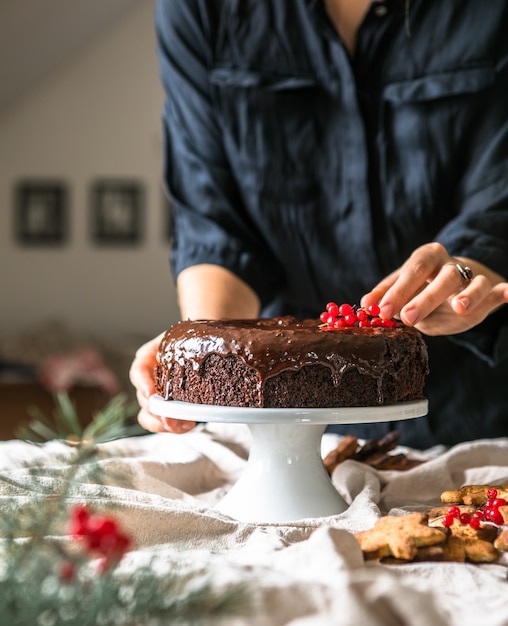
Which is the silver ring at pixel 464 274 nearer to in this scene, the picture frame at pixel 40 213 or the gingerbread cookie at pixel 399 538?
the gingerbread cookie at pixel 399 538

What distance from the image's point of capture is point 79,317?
22.1ft

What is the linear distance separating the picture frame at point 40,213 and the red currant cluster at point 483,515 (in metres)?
5.90

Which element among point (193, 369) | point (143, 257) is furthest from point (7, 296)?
Answer: point (193, 369)

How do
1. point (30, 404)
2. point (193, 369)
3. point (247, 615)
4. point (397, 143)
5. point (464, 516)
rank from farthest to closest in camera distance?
point (30, 404) < point (397, 143) < point (193, 369) < point (464, 516) < point (247, 615)

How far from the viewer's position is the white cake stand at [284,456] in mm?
1051

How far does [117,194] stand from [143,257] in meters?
0.51

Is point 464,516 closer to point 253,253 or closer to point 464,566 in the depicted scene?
point 464,566

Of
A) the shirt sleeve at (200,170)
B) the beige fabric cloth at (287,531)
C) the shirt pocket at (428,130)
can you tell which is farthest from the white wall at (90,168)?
the beige fabric cloth at (287,531)

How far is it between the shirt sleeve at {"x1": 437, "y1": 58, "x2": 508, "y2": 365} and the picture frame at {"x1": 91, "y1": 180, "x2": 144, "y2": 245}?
5.19m

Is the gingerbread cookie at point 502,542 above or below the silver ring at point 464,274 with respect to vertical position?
below

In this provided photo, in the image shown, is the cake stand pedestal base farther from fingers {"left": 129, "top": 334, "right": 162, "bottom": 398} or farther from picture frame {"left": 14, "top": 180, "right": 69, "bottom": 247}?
picture frame {"left": 14, "top": 180, "right": 69, "bottom": 247}

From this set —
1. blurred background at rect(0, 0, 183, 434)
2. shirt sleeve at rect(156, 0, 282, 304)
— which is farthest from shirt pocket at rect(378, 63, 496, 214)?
blurred background at rect(0, 0, 183, 434)

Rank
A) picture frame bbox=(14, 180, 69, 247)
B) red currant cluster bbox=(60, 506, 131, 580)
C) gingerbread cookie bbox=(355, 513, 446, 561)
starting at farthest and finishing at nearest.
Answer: picture frame bbox=(14, 180, 69, 247) → gingerbread cookie bbox=(355, 513, 446, 561) → red currant cluster bbox=(60, 506, 131, 580)

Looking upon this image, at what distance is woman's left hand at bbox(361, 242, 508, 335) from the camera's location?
1207 mm
